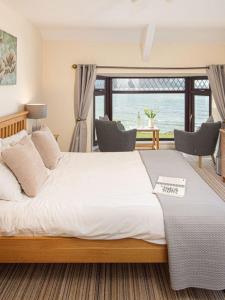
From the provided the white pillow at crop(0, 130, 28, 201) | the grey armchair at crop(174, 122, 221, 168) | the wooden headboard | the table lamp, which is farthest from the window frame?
the white pillow at crop(0, 130, 28, 201)

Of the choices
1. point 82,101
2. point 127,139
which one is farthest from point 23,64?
point 127,139

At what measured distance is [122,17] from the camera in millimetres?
4816

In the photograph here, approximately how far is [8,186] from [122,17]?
10.8ft

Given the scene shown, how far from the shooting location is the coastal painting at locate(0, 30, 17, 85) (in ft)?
12.1

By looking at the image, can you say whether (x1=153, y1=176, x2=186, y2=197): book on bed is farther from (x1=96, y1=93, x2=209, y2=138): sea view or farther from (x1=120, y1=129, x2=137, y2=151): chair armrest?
(x1=96, y1=93, x2=209, y2=138): sea view

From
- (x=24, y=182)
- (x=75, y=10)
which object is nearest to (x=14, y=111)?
(x=75, y=10)

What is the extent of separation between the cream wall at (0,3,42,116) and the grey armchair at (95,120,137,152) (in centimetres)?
121

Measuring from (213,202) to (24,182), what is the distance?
149cm

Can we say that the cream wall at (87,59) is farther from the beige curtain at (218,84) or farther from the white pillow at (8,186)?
the white pillow at (8,186)

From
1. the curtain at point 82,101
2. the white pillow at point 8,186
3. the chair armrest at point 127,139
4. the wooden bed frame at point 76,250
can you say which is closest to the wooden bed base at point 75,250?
the wooden bed frame at point 76,250

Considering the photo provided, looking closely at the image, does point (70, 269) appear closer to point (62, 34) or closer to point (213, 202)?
point (213, 202)

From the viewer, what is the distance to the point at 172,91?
708 centimetres

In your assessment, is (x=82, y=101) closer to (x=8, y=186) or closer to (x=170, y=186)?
(x=170, y=186)

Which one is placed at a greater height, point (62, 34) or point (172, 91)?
point (62, 34)
